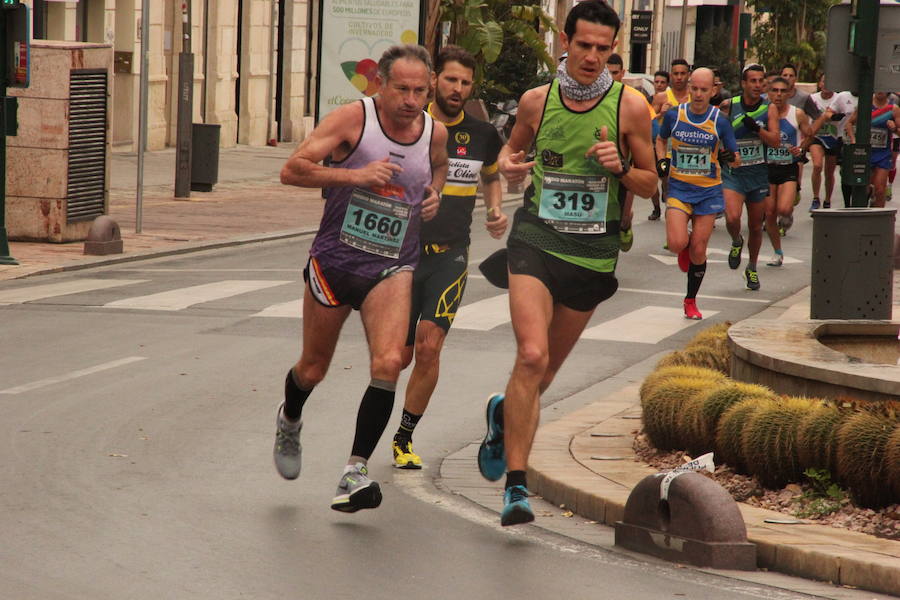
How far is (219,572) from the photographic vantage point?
6.05m

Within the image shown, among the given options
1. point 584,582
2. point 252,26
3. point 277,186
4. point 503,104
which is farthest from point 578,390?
point 252,26

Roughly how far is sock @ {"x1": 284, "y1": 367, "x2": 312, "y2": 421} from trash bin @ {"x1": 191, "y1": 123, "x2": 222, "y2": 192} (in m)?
19.1

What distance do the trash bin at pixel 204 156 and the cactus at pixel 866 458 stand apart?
2016 cm

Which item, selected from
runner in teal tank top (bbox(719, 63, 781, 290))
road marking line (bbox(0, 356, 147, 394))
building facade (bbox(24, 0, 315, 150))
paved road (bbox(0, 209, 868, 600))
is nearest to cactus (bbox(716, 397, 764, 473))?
paved road (bbox(0, 209, 868, 600))

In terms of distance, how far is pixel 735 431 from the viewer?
748 centimetres

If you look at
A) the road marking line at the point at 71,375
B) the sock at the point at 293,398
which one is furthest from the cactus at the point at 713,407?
the road marking line at the point at 71,375

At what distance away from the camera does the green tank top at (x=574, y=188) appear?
23.2 feet

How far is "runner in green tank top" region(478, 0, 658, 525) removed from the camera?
7.01 m

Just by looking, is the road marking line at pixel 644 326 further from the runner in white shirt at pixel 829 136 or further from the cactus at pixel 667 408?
the runner in white shirt at pixel 829 136

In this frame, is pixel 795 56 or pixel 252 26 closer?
pixel 252 26

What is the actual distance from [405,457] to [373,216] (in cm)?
151

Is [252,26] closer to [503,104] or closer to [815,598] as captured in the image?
[503,104]

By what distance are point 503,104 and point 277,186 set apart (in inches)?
308

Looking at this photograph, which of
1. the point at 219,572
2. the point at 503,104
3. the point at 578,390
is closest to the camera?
the point at 219,572
